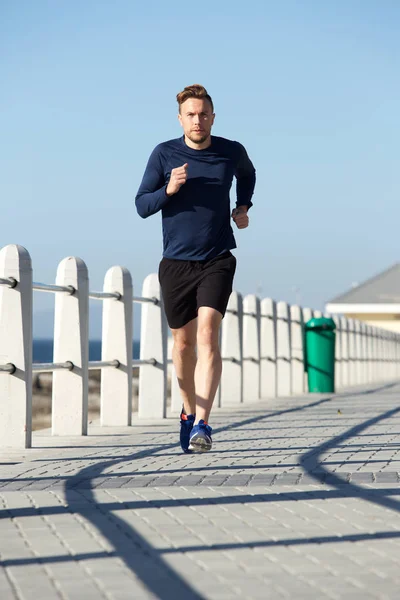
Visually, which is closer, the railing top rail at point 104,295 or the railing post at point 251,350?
the railing top rail at point 104,295

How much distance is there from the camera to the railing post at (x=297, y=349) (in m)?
21.2

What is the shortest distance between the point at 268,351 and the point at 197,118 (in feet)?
36.1

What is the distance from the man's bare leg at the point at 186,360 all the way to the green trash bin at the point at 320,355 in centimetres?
1281

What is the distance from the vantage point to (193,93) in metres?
8.05

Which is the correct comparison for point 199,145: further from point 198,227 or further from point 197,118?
point 198,227

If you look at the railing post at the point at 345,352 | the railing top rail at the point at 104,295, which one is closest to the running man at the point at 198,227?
the railing top rail at the point at 104,295

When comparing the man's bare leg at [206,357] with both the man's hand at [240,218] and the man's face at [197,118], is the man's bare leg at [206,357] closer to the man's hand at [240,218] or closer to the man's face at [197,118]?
the man's hand at [240,218]

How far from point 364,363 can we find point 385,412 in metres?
20.9

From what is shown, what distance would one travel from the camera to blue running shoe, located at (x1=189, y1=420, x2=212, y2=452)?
25.8 ft

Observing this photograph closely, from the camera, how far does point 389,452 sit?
8.30 metres

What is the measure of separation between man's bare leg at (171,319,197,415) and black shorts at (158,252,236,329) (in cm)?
11

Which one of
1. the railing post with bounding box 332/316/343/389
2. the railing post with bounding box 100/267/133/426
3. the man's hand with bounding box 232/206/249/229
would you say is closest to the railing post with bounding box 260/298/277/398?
the railing post with bounding box 100/267/133/426

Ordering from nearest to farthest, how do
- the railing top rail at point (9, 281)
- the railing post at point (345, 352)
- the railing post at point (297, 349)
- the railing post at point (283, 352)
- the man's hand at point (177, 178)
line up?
the man's hand at point (177, 178)
the railing top rail at point (9, 281)
the railing post at point (283, 352)
the railing post at point (297, 349)
the railing post at point (345, 352)

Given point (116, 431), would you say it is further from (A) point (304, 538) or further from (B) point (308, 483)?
(A) point (304, 538)
